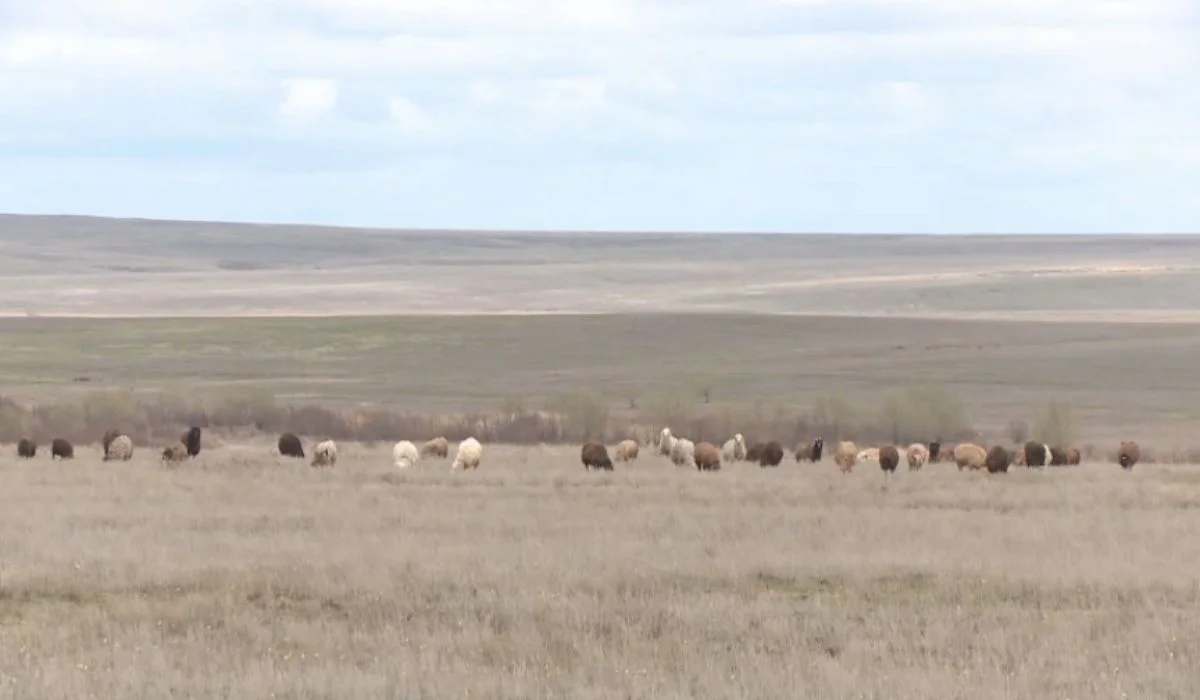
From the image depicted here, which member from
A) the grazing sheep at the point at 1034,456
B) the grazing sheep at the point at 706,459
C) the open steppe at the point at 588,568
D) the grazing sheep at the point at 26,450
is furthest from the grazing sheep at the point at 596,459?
the grazing sheep at the point at 26,450

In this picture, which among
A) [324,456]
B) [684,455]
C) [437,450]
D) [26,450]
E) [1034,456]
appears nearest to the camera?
[324,456]

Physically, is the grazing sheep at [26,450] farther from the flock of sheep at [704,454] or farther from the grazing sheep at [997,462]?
the grazing sheep at [997,462]

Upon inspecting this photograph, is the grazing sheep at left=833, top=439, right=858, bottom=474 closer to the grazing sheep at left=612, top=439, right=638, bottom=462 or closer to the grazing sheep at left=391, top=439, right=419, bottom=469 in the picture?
the grazing sheep at left=612, top=439, right=638, bottom=462

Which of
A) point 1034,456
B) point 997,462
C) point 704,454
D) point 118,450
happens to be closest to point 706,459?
point 704,454

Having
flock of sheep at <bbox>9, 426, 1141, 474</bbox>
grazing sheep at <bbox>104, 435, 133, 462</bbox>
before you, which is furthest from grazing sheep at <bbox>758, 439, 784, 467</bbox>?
grazing sheep at <bbox>104, 435, 133, 462</bbox>

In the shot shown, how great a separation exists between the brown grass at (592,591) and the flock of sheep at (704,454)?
376cm

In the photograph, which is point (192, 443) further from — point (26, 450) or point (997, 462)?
point (997, 462)

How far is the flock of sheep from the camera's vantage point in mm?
28312

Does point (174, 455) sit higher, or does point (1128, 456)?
point (1128, 456)

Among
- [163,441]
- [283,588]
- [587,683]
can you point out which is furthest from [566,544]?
[163,441]

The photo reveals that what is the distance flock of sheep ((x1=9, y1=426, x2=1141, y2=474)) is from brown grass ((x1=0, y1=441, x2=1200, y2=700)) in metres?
3.76

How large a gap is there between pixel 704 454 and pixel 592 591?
13.9 metres

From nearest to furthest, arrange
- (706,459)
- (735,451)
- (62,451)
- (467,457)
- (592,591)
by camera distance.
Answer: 1. (592,591)
2. (467,457)
3. (706,459)
4. (62,451)
5. (735,451)

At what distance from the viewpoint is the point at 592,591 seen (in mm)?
14984
